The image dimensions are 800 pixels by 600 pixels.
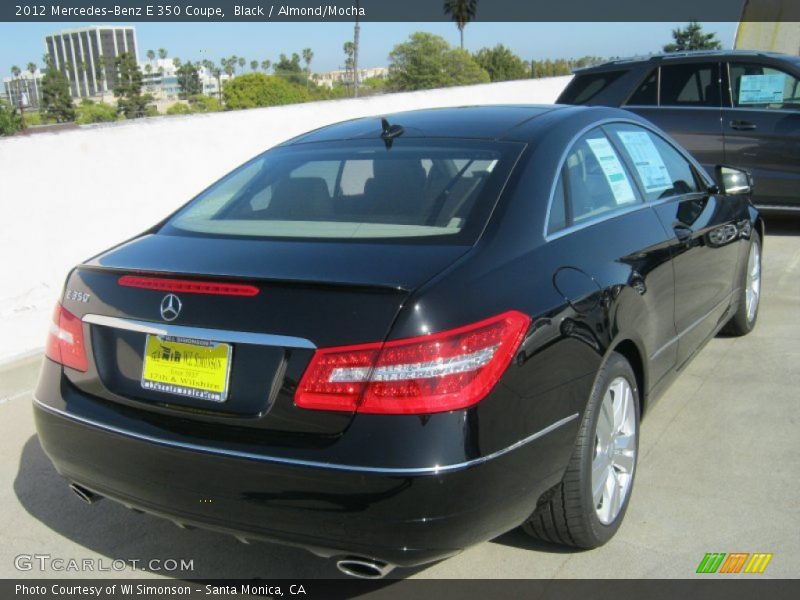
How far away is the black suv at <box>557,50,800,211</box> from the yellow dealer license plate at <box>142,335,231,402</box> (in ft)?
23.6

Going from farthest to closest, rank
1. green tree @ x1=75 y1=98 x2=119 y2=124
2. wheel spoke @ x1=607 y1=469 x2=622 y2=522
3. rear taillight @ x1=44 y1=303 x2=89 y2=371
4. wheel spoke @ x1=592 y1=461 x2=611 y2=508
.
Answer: green tree @ x1=75 y1=98 x2=119 y2=124 < wheel spoke @ x1=607 y1=469 x2=622 y2=522 < wheel spoke @ x1=592 y1=461 x2=611 y2=508 < rear taillight @ x1=44 y1=303 x2=89 y2=371

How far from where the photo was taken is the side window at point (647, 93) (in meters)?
9.07

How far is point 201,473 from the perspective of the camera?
2.44 meters

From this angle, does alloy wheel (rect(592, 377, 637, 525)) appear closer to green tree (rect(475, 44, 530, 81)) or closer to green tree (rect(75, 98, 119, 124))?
green tree (rect(75, 98, 119, 124))

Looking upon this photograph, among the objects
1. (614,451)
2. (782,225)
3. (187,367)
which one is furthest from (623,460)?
(782,225)

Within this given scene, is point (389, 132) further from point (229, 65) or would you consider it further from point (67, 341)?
point (229, 65)

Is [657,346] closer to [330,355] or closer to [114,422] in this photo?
[330,355]

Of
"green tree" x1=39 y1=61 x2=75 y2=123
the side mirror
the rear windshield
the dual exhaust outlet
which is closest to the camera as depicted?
the dual exhaust outlet

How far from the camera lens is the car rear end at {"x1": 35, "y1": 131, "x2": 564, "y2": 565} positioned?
90.2 inches

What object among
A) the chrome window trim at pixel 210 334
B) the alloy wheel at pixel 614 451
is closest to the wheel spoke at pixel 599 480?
the alloy wheel at pixel 614 451

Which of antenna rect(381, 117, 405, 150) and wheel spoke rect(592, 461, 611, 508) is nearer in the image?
wheel spoke rect(592, 461, 611, 508)

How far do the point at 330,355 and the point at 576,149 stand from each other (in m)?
1.51

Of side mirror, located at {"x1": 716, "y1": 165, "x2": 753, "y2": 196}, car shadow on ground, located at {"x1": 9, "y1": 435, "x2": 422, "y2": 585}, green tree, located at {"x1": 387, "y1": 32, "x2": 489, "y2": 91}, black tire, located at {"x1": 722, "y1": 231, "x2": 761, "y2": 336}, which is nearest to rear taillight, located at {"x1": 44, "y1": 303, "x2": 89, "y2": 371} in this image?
car shadow on ground, located at {"x1": 9, "y1": 435, "x2": 422, "y2": 585}

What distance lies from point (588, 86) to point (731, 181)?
16.1ft
